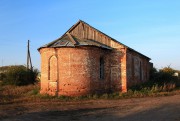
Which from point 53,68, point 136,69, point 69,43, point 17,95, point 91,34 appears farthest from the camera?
point 136,69

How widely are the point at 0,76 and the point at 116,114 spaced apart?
2558 centimetres

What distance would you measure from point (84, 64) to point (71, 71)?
1154 millimetres

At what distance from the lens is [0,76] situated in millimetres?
36812

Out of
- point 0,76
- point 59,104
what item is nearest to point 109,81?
point 59,104

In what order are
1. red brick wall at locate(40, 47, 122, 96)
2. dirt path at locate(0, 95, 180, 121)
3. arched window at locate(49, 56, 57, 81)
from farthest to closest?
1. arched window at locate(49, 56, 57, 81)
2. red brick wall at locate(40, 47, 122, 96)
3. dirt path at locate(0, 95, 180, 121)

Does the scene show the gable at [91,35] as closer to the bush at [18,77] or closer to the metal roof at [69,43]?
the metal roof at [69,43]

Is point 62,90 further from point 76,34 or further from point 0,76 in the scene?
point 0,76

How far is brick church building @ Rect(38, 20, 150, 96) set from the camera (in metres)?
22.1

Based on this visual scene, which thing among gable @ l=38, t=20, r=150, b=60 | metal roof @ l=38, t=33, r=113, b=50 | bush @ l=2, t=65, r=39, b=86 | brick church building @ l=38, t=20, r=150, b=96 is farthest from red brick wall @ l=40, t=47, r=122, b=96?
bush @ l=2, t=65, r=39, b=86

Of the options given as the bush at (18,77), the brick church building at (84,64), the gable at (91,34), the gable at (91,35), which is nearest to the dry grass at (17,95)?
the brick church building at (84,64)

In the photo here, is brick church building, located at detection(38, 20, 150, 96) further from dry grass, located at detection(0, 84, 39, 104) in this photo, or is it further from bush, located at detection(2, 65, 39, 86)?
bush, located at detection(2, 65, 39, 86)

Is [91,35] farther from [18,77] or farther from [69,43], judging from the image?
[18,77]

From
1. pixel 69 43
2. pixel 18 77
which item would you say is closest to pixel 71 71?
pixel 69 43

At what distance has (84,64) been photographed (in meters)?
22.3
